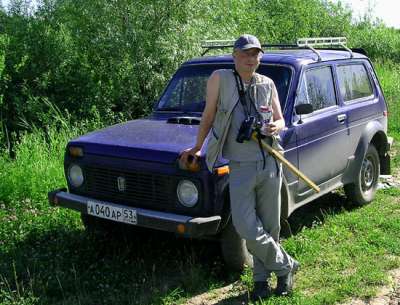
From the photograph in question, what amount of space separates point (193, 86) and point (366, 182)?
264cm

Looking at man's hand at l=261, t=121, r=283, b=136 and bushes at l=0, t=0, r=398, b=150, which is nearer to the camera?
man's hand at l=261, t=121, r=283, b=136

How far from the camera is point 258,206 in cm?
425

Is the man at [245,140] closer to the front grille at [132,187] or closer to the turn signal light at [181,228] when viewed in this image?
the turn signal light at [181,228]

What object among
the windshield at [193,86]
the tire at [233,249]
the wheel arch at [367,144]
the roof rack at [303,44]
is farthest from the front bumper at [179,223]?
the wheel arch at [367,144]

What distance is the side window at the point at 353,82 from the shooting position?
642cm

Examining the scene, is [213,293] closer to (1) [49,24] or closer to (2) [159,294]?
(2) [159,294]

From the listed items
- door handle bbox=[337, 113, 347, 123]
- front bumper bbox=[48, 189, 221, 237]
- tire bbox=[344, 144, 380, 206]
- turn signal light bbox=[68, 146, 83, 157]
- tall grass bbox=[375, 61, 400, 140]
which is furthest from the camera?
tall grass bbox=[375, 61, 400, 140]

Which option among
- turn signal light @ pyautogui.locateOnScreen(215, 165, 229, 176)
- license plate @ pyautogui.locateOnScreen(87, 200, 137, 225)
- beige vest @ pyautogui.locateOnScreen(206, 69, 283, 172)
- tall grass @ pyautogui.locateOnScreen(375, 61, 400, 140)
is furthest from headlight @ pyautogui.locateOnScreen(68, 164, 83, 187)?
tall grass @ pyautogui.locateOnScreen(375, 61, 400, 140)

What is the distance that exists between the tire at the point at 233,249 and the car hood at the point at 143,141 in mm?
789

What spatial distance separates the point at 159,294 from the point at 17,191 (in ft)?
10.0

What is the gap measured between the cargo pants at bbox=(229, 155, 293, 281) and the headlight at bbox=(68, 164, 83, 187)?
1.67 meters

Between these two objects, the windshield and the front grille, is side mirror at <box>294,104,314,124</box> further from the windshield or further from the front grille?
the front grille

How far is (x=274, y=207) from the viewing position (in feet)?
13.9

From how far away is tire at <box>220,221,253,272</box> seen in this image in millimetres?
4641
